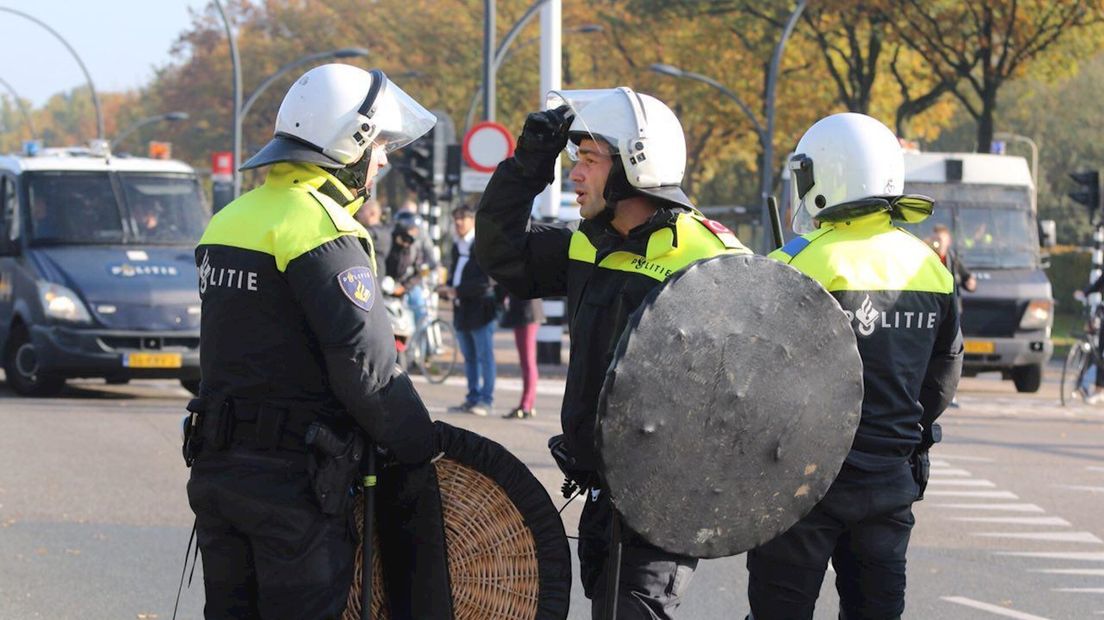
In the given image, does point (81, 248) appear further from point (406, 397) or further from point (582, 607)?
point (406, 397)

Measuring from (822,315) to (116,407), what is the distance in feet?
37.2

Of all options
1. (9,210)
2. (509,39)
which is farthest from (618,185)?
(509,39)

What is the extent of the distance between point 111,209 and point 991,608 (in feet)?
34.0

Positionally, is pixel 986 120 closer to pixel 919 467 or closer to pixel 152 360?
pixel 152 360

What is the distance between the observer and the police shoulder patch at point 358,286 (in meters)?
3.93

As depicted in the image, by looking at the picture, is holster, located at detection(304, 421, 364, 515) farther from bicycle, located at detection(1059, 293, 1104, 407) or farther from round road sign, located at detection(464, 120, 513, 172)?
round road sign, located at detection(464, 120, 513, 172)

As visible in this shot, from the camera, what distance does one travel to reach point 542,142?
434 centimetres

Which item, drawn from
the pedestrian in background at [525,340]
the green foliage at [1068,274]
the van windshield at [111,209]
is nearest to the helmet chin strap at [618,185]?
the pedestrian in background at [525,340]

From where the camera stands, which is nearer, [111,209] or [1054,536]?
[1054,536]

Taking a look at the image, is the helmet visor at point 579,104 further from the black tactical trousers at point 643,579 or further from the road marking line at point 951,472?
the road marking line at point 951,472

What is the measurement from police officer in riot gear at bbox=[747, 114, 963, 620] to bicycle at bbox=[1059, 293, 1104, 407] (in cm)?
1302

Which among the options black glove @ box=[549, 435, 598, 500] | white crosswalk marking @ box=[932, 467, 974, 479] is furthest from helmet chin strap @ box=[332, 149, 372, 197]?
white crosswalk marking @ box=[932, 467, 974, 479]

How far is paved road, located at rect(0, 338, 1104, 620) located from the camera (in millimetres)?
7066

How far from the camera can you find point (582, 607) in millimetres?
7055
